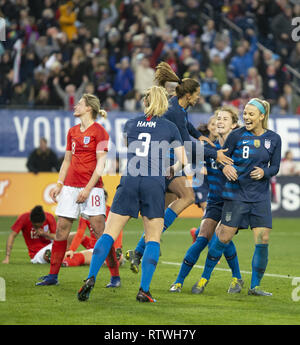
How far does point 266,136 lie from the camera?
8469 mm

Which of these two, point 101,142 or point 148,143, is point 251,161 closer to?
point 148,143

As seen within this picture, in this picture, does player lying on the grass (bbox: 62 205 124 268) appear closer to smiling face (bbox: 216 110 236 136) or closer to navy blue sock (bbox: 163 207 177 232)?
navy blue sock (bbox: 163 207 177 232)

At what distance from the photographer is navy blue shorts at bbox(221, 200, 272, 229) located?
834 centimetres

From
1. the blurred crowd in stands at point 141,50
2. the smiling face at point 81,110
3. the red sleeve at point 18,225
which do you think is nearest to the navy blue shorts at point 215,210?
the smiling face at point 81,110

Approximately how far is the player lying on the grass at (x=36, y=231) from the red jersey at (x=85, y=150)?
2299 mm

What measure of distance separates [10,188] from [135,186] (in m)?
11.3

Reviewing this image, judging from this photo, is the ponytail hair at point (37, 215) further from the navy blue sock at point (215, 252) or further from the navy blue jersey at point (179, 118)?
the navy blue sock at point (215, 252)

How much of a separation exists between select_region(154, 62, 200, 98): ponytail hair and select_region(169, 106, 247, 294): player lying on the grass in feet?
1.47

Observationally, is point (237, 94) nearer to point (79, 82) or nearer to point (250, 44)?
point (250, 44)

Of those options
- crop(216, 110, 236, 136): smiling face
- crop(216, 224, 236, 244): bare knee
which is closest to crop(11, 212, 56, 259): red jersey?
crop(216, 110, 236, 136): smiling face

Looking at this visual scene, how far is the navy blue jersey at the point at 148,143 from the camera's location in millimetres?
7625

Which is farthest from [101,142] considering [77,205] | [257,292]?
[257,292]

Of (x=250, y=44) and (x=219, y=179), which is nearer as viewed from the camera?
(x=219, y=179)
